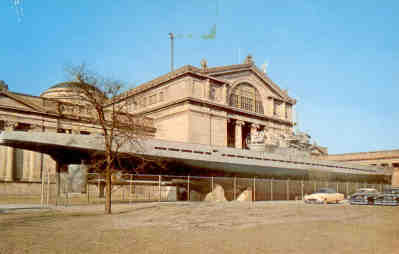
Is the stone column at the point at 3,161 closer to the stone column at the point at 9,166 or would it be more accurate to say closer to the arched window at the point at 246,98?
the stone column at the point at 9,166

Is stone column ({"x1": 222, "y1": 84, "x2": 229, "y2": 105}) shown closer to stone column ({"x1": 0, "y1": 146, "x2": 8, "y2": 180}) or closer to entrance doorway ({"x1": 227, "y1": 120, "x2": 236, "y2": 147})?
entrance doorway ({"x1": 227, "y1": 120, "x2": 236, "y2": 147})

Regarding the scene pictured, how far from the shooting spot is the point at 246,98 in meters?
67.0

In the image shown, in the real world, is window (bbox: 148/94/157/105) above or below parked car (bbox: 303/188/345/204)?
above

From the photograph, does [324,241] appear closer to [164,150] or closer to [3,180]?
[164,150]

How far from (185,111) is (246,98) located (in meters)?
15.9

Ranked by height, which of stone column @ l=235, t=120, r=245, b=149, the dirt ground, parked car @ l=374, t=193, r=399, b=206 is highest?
stone column @ l=235, t=120, r=245, b=149

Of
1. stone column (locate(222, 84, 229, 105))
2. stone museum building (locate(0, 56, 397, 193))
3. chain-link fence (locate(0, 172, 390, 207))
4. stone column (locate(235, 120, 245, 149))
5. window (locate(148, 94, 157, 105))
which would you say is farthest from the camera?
stone column (locate(235, 120, 245, 149))

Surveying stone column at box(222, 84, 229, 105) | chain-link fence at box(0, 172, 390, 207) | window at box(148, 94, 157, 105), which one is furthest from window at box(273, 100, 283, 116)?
chain-link fence at box(0, 172, 390, 207)

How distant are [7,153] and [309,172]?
4138 cm

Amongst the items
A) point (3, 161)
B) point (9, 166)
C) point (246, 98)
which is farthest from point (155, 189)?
point (246, 98)

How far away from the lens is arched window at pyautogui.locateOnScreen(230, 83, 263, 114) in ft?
212

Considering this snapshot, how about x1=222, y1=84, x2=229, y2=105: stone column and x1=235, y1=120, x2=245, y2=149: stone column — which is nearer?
x1=222, y1=84, x2=229, y2=105: stone column

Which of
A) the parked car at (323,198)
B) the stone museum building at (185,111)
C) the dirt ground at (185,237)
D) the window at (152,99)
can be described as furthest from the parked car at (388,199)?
the window at (152,99)

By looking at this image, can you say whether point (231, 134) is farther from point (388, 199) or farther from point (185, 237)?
point (185, 237)
